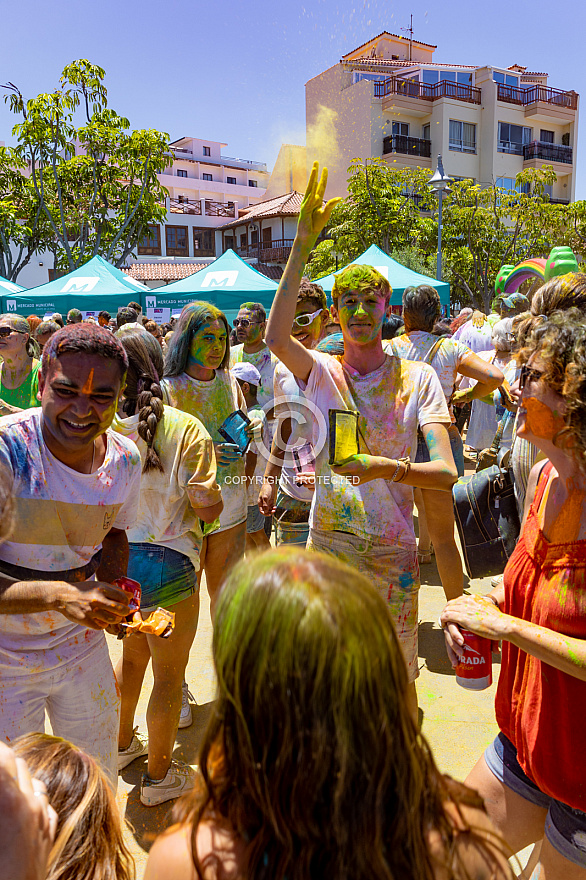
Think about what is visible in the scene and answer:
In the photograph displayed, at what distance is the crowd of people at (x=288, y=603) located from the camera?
33.1 inches

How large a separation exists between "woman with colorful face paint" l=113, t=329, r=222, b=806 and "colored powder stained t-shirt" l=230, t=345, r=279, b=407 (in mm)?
1712

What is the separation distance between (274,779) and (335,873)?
155 mm

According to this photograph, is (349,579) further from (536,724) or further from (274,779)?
(536,724)

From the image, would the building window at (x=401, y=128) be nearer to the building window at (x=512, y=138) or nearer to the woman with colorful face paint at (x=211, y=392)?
the building window at (x=512, y=138)

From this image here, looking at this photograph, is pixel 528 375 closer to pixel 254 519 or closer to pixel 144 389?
pixel 144 389

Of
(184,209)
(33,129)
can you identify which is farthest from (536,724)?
(184,209)

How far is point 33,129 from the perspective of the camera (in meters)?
19.0

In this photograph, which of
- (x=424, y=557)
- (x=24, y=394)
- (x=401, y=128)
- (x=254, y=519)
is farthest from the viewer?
(x=401, y=128)

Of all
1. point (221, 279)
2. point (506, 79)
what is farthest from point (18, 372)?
point (506, 79)

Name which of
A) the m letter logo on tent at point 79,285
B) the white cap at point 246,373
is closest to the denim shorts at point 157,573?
the white cap at point 246,373

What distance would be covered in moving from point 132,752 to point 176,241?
4853 cm

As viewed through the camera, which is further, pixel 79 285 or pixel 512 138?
pixel 512 138

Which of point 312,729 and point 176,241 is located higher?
point 176,241

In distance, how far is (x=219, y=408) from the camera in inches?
132
